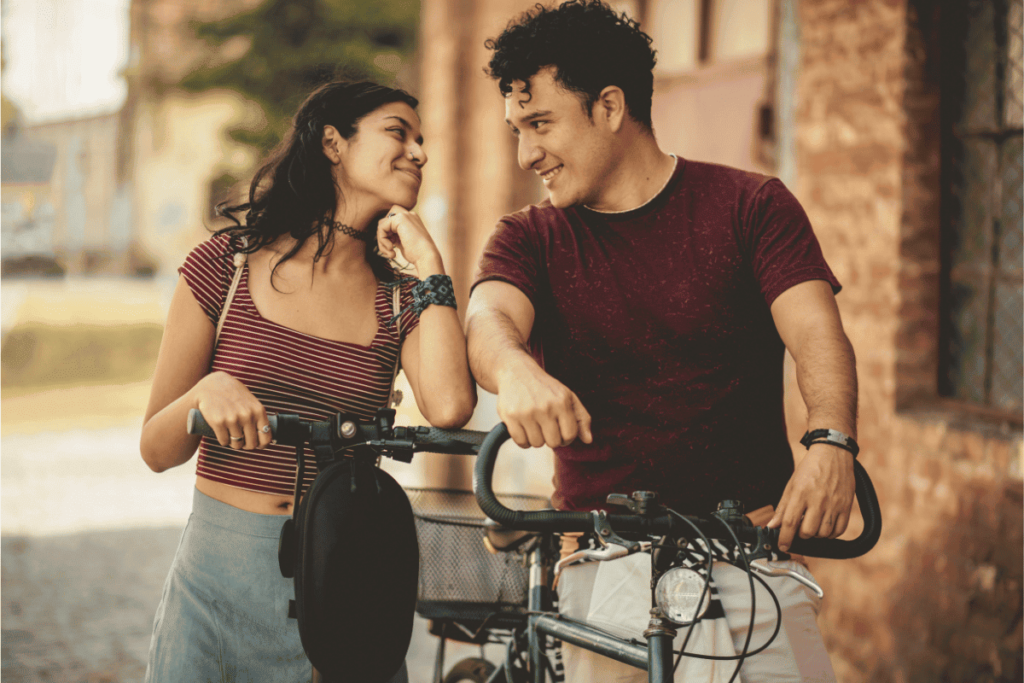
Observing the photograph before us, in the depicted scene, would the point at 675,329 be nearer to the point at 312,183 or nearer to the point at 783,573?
the point at 783,573

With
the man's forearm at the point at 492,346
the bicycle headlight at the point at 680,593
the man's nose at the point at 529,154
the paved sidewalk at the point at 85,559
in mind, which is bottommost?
the paved sidewalk at the point at 85,559

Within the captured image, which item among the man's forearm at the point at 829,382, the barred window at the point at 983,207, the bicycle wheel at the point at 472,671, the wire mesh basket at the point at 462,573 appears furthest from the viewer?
the barred window at the point at 983,207

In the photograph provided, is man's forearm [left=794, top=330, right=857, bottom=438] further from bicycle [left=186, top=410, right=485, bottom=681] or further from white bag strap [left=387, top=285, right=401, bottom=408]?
white bag strap [left=387, top=285, right=401, bottom=408]

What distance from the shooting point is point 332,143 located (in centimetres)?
265

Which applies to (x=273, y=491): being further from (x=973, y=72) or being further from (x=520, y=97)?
(x=973, y=72)

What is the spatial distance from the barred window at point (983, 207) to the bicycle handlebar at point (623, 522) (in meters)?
2.40

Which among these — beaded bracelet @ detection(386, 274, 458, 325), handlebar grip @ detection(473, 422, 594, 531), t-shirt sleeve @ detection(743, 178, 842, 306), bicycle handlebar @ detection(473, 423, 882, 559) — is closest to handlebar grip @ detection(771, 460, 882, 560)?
bicycle handlebar @ detection(473, 423, 882, 559)

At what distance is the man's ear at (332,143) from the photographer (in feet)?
8.67

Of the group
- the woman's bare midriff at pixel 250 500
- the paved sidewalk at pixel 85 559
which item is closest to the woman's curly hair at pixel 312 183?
the woman's bare midriff at pixel 250 500

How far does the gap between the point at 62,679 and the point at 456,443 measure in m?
3.75

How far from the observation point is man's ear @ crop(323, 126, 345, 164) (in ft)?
8.67

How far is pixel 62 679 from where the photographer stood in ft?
15.6

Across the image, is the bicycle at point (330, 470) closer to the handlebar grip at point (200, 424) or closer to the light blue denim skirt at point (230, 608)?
the handlebar grip at point (200, 424)

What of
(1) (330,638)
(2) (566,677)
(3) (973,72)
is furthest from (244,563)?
(3) (973,72)
